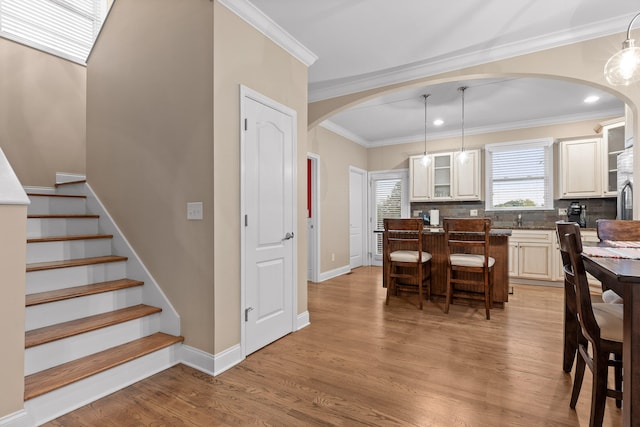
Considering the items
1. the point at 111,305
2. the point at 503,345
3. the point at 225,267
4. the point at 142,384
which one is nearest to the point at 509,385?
the point at 503,345

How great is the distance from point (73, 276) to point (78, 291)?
0.78ft

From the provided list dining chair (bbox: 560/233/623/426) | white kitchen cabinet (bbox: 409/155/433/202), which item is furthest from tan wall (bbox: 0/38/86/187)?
white kitchen cabinet (bbox: 409/155/433/202)

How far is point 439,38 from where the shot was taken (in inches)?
119

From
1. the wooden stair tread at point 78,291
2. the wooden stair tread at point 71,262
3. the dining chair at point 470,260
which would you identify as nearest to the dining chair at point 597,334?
the dining chair at point 470,260

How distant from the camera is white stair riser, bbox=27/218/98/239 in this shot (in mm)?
2729

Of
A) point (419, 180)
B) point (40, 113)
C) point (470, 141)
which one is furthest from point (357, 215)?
point (40, 113)

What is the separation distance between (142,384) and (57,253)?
1.38 meters

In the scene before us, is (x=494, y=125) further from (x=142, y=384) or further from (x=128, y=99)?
(x=142, y=384)

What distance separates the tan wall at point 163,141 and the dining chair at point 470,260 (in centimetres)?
266

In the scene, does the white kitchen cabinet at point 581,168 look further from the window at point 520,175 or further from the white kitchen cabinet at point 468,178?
the white kitchen cabinet at point 468,178

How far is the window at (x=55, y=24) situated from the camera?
134 inches

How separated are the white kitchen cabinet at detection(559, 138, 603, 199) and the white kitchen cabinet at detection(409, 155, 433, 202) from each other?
215cm

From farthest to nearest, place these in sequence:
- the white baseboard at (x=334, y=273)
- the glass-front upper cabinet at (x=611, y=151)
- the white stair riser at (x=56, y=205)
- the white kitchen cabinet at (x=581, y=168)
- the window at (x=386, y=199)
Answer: the window at (x=386, y=199) < the white baseboard at (x=334, y=273) < the white kitchen cabinet at (x=581, y=168) < the glass-front upper cabinet at (x=611, y=151) < the white stair riser at (x=56, y=205)

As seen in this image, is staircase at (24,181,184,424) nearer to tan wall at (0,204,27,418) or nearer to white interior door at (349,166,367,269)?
tan wall at (0,204,27,418)
